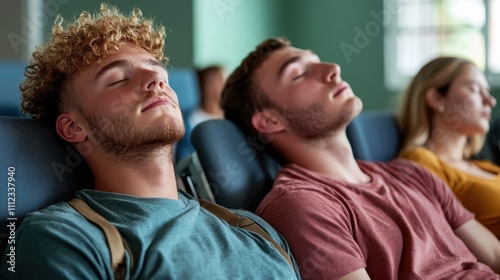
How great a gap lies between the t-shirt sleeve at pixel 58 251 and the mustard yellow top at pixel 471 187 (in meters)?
1.35

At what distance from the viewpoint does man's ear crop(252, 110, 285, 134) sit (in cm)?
179

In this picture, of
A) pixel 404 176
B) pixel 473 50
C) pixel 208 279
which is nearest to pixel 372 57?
pixel 473 50

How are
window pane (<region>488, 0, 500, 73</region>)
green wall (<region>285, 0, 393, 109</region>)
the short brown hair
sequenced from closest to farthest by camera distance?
the short brown hair < window pane (<region>488, 0, 500, 73</region>) < green wall (<region>285, 0, 393, 109</region>)

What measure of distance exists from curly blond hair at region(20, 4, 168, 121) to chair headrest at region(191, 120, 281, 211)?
0.31 m

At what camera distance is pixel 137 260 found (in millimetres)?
1076

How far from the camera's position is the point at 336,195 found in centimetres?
152

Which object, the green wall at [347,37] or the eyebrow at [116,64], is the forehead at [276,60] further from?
the green wall at [347,37]

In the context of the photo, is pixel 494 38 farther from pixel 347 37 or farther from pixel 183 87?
pixel 183 87

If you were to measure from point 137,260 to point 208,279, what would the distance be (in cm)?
13

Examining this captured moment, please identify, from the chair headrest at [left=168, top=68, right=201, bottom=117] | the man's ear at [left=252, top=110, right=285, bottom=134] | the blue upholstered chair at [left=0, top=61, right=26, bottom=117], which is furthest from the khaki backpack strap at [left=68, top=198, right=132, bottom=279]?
the chair headrest at [left=168, top=68, right=201, bottom=117]

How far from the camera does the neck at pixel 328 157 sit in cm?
172

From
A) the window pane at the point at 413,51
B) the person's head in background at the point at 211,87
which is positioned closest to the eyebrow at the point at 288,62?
the person's head in background at the point at 211,87

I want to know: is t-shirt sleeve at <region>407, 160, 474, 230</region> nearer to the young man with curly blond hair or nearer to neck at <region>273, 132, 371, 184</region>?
neck at <region>273, 132, 371, 184</region>

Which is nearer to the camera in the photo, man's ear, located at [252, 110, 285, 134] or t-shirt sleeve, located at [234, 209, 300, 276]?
t-shirt sleeve, located at [234, 209, 300, 276]
